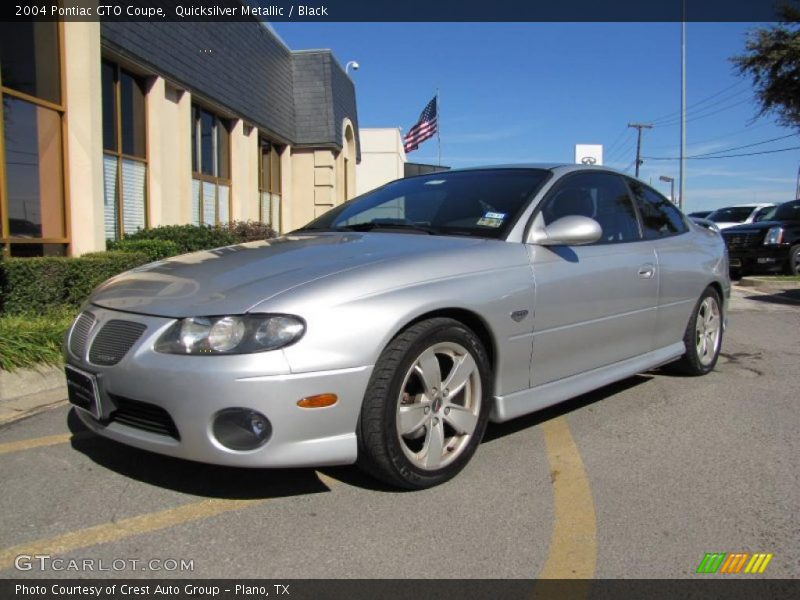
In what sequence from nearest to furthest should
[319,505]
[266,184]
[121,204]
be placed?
[319,505] → [121,204] → [266,184]

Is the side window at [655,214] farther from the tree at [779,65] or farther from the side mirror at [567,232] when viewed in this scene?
the tree at [779,65]

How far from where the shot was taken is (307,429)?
268 cm

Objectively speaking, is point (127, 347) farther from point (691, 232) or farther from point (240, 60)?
point (240, 60)

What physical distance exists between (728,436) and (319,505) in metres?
2.51

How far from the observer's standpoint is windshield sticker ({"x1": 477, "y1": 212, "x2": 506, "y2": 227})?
3669 mm

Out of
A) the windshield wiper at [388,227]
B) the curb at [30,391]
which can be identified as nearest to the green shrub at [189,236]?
the curb at [30,391]

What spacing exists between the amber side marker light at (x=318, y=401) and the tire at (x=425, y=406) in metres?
0.16

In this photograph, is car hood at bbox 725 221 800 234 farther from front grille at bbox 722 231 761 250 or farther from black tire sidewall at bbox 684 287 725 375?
black tire sidewall at bbox 684 287 725 375

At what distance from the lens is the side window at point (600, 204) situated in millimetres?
3969

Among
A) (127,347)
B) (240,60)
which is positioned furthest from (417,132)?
(127,347)

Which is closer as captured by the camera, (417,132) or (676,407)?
(676,407)

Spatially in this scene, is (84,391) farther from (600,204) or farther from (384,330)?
(600,204)
